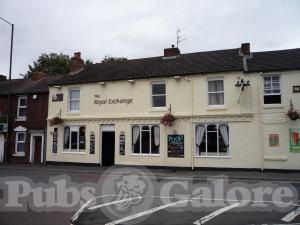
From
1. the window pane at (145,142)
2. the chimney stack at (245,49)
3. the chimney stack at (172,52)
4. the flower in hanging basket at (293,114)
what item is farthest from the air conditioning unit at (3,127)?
the flower in hanging basket at (293,114)

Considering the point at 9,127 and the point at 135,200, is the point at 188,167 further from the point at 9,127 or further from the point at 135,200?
the point at 9,127

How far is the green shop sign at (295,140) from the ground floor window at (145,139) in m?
7.99

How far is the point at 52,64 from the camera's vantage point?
44031mm

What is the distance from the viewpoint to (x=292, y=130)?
1847 cm

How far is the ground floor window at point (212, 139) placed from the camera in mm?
19859

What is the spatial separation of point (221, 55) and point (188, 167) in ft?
26.8

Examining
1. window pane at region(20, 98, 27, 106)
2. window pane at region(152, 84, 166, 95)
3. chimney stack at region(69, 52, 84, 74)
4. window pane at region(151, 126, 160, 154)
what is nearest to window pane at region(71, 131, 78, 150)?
chimney stack at region(69, 52, 84, 74)

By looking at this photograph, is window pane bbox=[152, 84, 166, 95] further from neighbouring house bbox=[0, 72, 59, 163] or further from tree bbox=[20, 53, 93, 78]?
tree bbox=[20, 53, 93, 78]

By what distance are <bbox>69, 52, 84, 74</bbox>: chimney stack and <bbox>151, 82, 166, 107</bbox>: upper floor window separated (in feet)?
27.0

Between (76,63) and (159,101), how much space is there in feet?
30.1

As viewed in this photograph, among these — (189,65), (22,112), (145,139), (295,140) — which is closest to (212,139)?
(145,139)

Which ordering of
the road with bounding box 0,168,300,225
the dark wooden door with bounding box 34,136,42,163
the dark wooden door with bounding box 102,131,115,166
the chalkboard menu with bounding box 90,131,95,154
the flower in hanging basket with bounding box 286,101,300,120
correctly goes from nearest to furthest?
the road with bounding box 0,168,300,225
the flower in hanging basket with bounding box 286,101,300,120
the chalkboard menu with bounding box 90,131,95,154
the dark wooden door with bounding box 102,131,115,166
the dark wooden door with bounding box 34,136,42,163

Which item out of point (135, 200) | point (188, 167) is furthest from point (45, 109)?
point (135, 200)

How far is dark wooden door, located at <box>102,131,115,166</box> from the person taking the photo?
75.8ft
